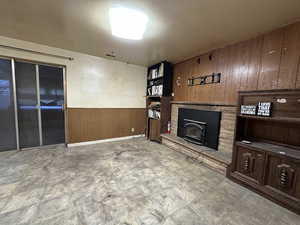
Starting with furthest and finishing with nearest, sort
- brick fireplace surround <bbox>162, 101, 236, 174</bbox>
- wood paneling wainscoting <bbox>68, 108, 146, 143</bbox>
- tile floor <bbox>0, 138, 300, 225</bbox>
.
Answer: wood paneling wainscoting <bbox>68, 108, 146, 143</bbox> < brick fireplace surround <bbox>162, 101, 236, 174</bbox> < tile floor <bbox>0, 138, 300, 225</bbox>

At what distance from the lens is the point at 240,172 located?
2.09 meters

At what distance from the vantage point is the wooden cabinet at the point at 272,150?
1606mm

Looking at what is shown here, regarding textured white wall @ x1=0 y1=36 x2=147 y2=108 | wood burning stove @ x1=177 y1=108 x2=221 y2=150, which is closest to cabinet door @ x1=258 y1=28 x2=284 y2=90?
wood burning stove @ x1=177 y1=108 x2=221 y2=150

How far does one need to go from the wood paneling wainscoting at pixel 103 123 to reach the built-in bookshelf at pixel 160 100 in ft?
1.63

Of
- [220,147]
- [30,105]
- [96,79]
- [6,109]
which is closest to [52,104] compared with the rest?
[30,105]

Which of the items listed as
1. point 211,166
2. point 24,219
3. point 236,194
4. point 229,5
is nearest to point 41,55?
point 24,219

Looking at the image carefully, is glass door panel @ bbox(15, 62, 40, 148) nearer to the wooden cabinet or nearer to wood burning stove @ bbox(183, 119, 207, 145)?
wood burning stove @ bbox(183, 119, 207, 145)

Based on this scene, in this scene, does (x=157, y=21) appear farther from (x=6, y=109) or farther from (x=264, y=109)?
(x=6, y=109)

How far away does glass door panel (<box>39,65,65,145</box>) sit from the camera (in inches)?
126

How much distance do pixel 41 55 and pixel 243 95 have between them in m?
4.29

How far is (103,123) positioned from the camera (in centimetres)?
396

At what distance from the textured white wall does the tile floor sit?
1709 millimetres

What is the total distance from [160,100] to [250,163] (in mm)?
2597

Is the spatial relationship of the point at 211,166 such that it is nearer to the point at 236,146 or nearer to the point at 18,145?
the point at 236,146
